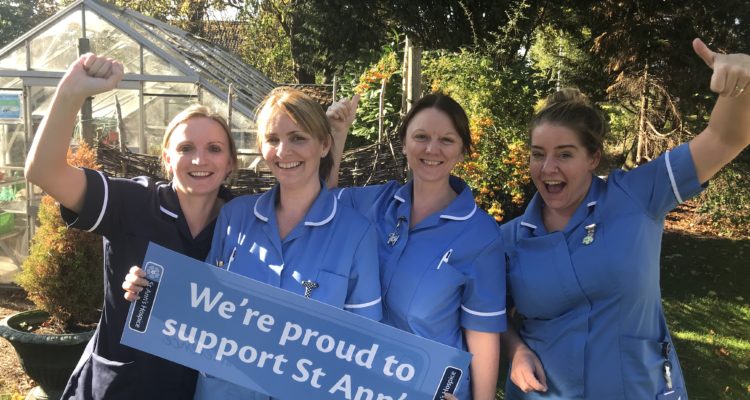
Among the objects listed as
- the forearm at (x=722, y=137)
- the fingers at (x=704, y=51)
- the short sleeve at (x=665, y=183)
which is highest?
the fingers at (x=704, y=51)

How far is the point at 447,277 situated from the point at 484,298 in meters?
0.14

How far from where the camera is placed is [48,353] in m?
4.35

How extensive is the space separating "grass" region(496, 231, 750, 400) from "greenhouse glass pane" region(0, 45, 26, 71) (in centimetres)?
751

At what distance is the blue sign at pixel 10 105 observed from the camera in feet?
25.5

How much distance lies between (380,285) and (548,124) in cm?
88

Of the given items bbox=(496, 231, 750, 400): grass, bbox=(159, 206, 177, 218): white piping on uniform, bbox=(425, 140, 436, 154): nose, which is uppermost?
bbox=(425, 140, 436, 154): nose

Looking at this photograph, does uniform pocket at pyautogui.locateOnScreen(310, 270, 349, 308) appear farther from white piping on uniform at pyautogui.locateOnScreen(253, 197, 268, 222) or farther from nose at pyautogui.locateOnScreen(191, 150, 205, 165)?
nose at pyautogui.locateOnScreen(191, 150, 205, 165)

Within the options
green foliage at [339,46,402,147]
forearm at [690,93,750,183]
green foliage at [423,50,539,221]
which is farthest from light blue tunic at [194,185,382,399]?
green foliage at [339,46,402,147]

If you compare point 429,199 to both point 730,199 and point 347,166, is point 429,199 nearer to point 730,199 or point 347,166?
point 347,166

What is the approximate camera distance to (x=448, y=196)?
2201 mm

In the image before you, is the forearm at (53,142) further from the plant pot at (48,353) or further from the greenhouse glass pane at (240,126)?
the greenhouse glass pane at (240,126)

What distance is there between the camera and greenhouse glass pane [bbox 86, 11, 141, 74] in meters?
8.23

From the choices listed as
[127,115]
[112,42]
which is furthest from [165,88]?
[112,42]

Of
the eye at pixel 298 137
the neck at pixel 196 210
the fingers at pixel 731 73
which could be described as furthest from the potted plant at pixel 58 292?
the fingers at pixel 731 73
